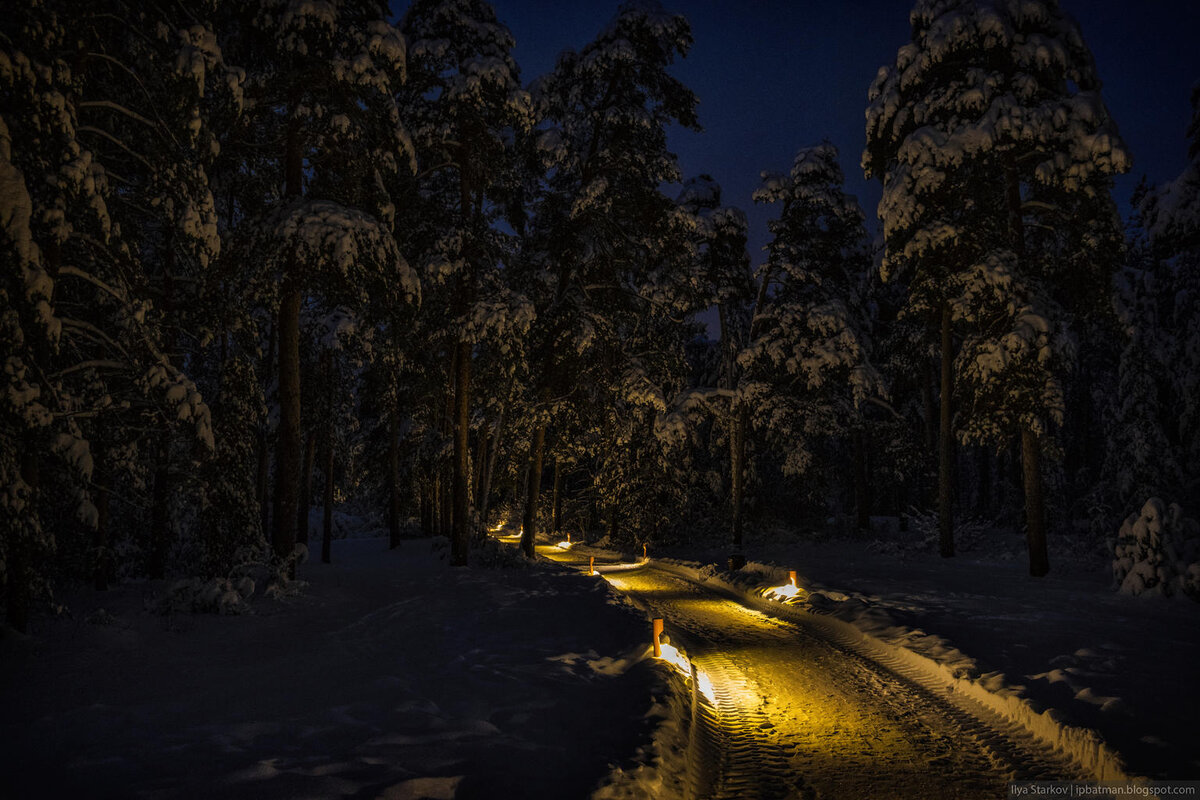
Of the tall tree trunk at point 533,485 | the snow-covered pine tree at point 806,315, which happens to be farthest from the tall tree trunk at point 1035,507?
the tall tree trunk at point 533,485

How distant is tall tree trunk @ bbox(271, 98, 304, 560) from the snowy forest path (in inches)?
320

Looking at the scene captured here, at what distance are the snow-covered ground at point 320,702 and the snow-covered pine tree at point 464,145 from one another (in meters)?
7.71

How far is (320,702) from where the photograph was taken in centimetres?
651

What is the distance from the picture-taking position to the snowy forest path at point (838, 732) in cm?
553

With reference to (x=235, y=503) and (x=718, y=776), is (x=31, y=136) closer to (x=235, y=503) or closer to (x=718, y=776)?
(x=235, y=503)

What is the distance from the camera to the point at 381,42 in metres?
11.9

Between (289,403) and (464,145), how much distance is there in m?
8.91

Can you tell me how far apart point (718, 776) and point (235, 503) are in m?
9.26

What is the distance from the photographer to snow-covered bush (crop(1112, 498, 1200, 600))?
11992 mm

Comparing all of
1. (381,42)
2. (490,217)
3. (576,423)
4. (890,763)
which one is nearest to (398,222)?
(490,217)

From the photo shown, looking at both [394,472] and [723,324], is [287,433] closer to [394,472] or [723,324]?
[394,472]

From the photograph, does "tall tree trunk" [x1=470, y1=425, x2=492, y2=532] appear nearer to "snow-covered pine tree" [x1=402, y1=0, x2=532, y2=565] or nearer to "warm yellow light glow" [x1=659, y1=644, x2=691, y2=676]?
A: "snow-covered pine tree" [x1=402, y1=0, x2=532, y2=565]

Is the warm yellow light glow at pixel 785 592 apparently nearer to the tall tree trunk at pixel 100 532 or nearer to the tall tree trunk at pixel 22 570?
the tall tree trunk at pixel 100 532

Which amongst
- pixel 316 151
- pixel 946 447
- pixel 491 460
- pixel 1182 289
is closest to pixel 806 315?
pixel 946 447
